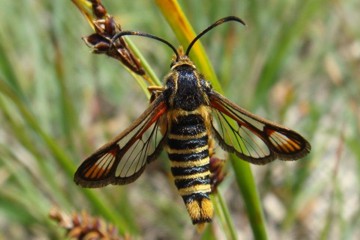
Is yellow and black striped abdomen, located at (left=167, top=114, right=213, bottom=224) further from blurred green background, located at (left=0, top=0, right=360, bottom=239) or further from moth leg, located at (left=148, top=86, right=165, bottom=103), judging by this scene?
blurred green background, located at (left=0, top=0, right=360, bottom=239)

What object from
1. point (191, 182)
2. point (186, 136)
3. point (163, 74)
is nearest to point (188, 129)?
point (186, 136)

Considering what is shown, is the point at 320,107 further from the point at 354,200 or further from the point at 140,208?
the point at 140,208

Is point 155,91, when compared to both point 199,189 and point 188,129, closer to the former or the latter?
point 188,129

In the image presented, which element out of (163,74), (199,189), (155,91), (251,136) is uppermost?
(163,74)

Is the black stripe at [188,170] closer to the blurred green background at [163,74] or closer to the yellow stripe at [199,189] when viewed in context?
the yellow stripe at [199,189]

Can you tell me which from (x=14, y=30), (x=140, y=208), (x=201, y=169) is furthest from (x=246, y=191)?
(x=14, y=30)

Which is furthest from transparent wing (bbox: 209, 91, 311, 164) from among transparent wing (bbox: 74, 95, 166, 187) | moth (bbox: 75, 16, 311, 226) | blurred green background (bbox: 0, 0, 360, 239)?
blurred green background (bbox: 0, 0, 360, 239)
